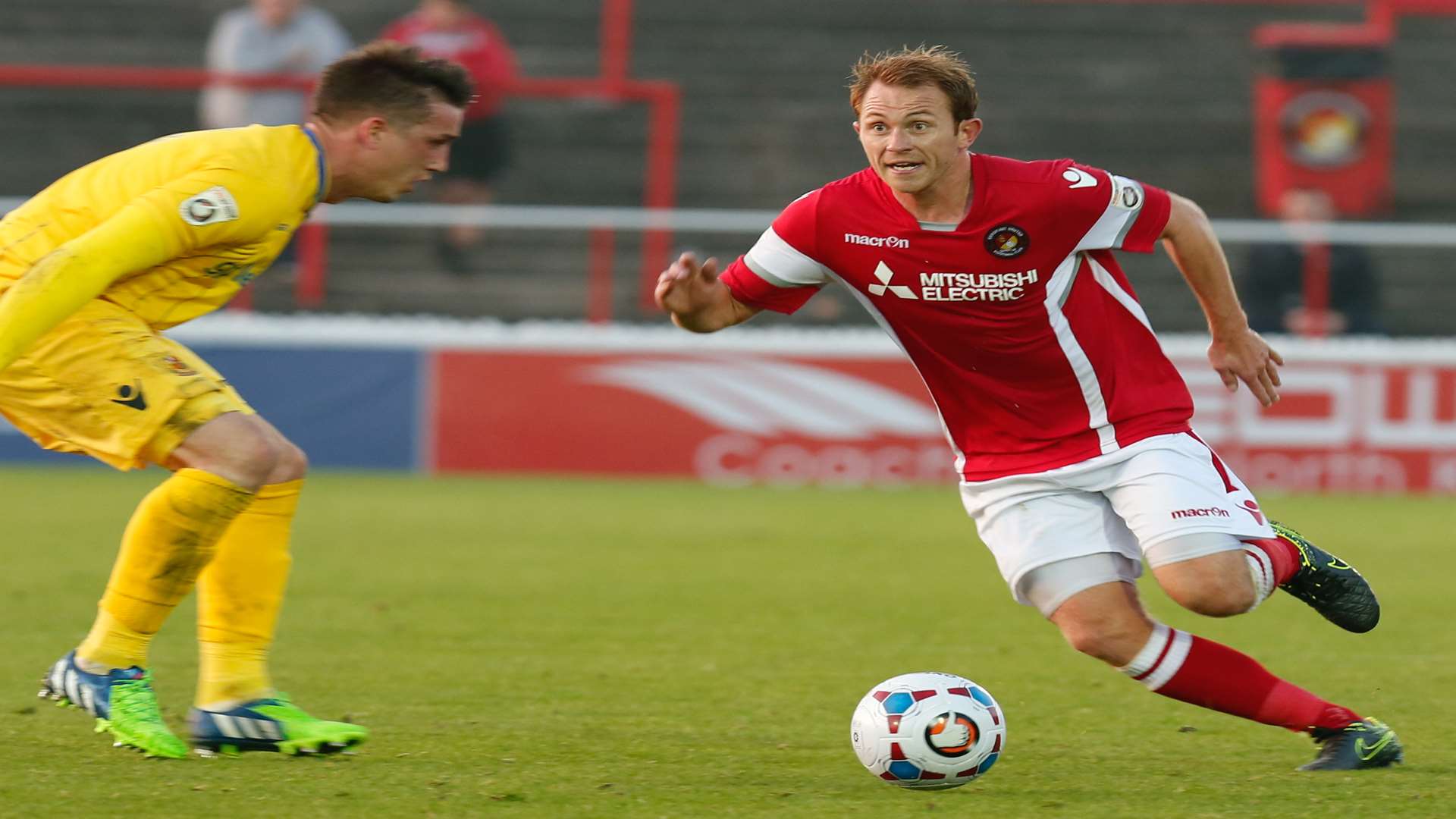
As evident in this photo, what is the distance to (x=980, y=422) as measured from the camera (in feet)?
16.0

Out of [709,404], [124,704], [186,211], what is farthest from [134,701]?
Result: [709,404]

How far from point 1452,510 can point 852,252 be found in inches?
288

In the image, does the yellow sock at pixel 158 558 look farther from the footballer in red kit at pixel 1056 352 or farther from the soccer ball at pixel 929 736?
the soccer ball at pixel 929 736

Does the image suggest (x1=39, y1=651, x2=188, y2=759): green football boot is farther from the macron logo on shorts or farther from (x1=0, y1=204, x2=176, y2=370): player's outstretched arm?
the macron logo on shorts

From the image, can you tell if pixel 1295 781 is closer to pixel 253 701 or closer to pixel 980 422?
pixel 980 422

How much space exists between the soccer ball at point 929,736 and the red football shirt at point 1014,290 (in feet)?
2.20

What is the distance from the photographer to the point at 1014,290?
470cm

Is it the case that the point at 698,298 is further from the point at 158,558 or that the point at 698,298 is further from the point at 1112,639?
the point at 158,558

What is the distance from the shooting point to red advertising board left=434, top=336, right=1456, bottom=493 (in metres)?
11.7

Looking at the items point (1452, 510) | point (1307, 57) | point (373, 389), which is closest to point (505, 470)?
point (373, 389)

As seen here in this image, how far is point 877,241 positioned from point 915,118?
12.5 inches

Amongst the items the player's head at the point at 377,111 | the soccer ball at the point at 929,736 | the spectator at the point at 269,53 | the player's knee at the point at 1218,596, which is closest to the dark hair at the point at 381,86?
the player's head at the point at 377,111

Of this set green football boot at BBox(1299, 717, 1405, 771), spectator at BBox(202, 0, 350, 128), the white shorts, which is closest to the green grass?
green football boot at BBox(1299, 717, 1405, 771)

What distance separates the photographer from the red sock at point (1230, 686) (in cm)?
446
